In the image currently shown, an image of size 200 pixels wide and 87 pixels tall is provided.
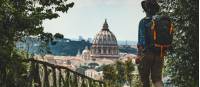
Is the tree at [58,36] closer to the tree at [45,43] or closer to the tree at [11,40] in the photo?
the tree at [45,43]

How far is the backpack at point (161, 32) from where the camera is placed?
309 inches

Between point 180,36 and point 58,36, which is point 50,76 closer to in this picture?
point 180,36

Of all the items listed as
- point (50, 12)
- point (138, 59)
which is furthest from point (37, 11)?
point (138, 59)

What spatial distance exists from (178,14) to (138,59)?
7.05m

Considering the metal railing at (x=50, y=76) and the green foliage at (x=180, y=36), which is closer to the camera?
the metal railing at (x=50, y=76)

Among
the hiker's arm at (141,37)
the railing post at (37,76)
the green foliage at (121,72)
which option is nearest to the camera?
→ the hiker's arm at (141,37)

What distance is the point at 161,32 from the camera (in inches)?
310

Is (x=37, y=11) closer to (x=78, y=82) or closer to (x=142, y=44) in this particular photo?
(x=78, y=82)

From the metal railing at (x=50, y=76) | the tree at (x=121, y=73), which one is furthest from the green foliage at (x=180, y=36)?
the tree at (x=121, y=73)

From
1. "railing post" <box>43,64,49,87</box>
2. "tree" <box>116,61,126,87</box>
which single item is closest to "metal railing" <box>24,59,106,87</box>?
"railing post" <box>43,64,49,87</box>

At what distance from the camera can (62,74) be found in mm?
9312

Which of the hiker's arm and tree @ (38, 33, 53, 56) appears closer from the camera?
the hiker's arm

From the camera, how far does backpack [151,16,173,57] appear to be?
784cm

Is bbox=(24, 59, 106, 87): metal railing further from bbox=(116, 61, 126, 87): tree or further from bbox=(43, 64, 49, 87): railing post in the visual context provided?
bbox=(116, 61, 126, 87): tree
